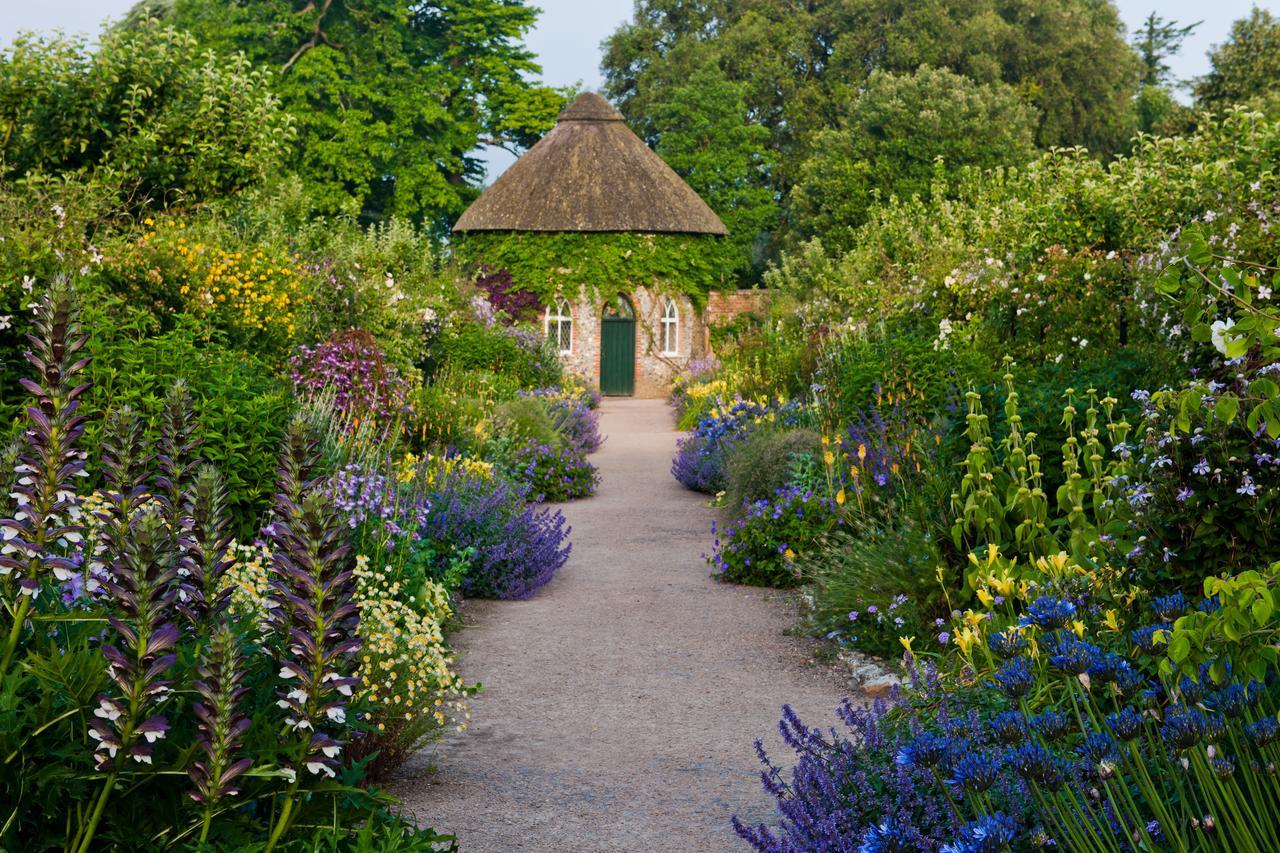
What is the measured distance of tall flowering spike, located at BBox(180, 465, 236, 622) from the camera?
276cm

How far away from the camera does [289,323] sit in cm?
1189

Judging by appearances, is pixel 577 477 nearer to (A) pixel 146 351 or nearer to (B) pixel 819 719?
(A) pixel 146 351

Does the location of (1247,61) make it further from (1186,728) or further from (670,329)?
(1186,728)

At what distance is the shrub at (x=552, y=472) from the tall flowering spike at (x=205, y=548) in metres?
9.21

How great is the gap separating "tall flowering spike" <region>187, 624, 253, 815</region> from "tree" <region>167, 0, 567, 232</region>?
29086 mm

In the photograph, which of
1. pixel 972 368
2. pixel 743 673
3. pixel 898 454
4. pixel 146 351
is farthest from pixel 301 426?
pixel 972 368

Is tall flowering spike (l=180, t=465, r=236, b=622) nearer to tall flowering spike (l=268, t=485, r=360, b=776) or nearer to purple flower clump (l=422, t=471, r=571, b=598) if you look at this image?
tall flowering spike (l=268, t=485, r=360, b=776)

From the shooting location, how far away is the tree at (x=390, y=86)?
103 ft

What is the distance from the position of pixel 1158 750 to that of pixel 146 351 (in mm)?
6156

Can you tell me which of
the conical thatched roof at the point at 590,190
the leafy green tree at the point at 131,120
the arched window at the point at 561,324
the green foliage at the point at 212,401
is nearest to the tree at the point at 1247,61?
the conical thatched roof at the point at 590,190

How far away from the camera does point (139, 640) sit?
2.50m

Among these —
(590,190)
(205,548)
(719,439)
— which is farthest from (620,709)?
(590,190)

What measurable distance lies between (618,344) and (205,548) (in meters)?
26.4

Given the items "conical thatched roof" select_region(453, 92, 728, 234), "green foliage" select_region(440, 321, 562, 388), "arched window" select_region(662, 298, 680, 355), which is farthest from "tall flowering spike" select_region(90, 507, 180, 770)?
"arched window" select_region(662, 298, 680, 355)
